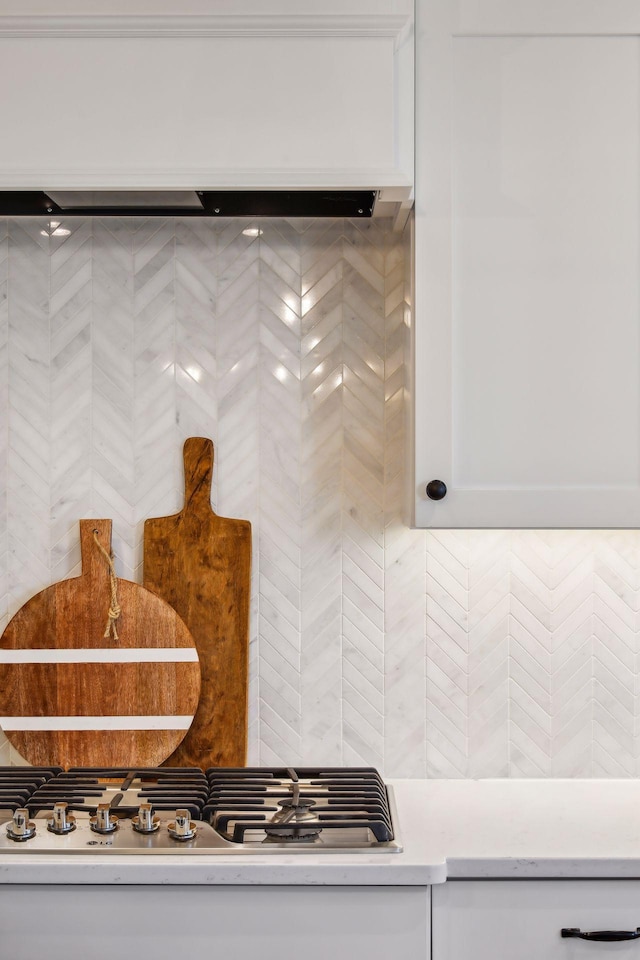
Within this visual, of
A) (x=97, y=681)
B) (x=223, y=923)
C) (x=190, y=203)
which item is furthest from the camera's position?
(x=97, y=681)

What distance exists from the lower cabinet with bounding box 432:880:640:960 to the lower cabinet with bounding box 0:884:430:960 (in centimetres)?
6

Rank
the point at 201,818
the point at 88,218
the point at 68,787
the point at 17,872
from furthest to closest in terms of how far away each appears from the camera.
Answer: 1. the point at 88,218
2. the point at 68,787
3. the point at 201,818
4. the point at 17,872

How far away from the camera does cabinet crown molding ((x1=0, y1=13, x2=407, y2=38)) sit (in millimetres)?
1456

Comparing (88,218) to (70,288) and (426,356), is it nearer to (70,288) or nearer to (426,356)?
(70,288)

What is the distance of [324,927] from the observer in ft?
4.13

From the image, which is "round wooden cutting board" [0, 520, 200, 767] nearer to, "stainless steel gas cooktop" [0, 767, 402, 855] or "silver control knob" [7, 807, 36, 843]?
"stainless steel gas cooktop" [0, 767, 402, 855]

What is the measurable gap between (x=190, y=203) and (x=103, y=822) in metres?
1.14

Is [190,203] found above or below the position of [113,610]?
above

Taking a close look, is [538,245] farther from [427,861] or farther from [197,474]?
[427,861]

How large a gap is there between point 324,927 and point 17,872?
472 mm

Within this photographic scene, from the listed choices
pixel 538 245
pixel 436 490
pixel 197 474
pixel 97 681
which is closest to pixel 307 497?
pixel 197 474

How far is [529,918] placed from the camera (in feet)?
4.20

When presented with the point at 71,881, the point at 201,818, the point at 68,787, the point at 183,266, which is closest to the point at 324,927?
the point at 201,818

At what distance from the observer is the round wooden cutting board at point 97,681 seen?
5.67 ft
